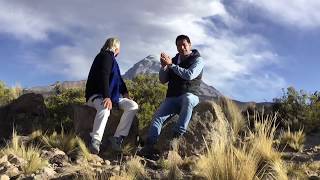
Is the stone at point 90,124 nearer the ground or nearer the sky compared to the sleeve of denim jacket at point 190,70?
nearer the ground

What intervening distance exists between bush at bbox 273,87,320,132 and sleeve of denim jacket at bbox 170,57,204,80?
14.9 feet

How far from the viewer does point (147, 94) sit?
14453 mm

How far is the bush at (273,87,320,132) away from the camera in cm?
1405

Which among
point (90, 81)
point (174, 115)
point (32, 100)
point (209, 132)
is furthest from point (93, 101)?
point (32, 100)

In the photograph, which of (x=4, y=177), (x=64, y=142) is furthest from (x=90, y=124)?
(x=4, y=177)

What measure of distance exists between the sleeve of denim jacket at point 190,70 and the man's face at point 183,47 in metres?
0.31

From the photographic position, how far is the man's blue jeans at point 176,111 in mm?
9414

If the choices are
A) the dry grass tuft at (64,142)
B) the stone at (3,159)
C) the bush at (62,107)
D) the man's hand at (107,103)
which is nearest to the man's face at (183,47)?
the man's hand at (107,103)

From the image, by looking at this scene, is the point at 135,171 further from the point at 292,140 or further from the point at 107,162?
the point at 292,140

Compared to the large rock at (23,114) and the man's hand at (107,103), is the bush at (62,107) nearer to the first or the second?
the large rock at (23,114)

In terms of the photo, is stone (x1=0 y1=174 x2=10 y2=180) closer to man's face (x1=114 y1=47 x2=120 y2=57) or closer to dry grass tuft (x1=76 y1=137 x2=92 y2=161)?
dry grass tuft (x1=76 y1=137 x2=92 y2=161)

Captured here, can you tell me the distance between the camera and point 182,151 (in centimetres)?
965

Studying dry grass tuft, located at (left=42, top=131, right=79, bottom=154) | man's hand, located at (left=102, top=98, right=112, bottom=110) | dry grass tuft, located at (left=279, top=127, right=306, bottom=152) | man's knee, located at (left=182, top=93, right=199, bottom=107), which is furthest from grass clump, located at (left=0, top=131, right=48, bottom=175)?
dry grass tuft, located at (left=279, top=127, right=306, bottom=152)

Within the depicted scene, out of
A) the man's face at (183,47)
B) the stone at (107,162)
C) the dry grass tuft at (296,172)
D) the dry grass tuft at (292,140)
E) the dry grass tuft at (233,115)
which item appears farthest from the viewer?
the dry grass tuft at (233,115)
